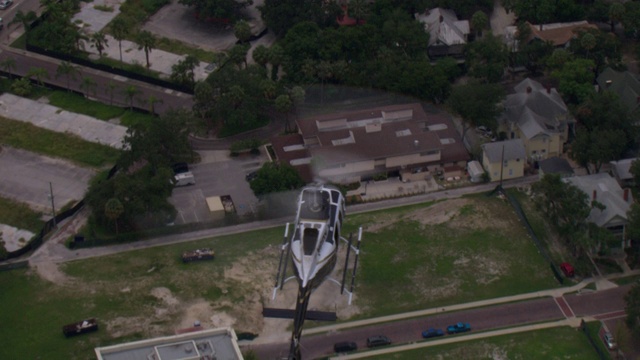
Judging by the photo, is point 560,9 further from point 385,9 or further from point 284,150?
point 284,150

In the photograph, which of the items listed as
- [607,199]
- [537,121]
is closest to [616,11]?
[537,121]

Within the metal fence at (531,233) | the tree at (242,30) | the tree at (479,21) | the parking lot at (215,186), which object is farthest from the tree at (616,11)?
the parking lot at (215,186)

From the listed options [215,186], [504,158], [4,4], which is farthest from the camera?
[4,4]

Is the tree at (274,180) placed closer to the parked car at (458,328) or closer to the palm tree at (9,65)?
the parked car at (458,328)

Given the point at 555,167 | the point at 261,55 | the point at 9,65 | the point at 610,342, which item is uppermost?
the point at 261,55

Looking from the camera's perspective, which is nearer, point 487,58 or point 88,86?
point 487,58

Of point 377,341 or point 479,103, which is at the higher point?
point 479,103

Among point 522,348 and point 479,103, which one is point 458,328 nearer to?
point 522,348

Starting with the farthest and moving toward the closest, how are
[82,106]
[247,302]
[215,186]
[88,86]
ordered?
[88,86] → [82,106] → [215,186] → [247,302]
